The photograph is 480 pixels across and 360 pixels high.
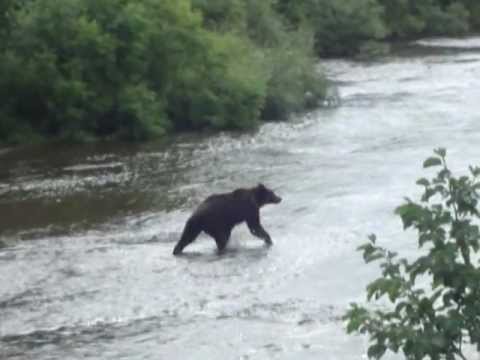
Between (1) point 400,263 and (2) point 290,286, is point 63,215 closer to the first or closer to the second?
(2) point 290,286

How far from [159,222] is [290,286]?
3.82m

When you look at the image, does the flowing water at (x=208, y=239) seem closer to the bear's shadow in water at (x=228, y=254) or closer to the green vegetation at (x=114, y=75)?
the bear's shadow in water at (x=228, y=254)

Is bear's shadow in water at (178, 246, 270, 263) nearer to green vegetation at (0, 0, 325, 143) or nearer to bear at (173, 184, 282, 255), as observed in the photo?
bear at (173, 184, 282, 255)

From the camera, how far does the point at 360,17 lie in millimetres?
41250

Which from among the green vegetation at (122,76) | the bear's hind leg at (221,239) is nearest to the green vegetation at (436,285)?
the bear's hind leg at (221,239)

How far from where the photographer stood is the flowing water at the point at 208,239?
1219 centimetres

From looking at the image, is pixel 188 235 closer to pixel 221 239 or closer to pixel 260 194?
pixel 221 239

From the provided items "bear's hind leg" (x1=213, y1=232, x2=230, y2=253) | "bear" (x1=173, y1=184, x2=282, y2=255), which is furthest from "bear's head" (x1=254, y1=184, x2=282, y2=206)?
"bear's hind leg" (x1=213, y1=232, x2=230, y2=253)

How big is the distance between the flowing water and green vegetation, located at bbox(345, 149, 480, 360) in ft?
16.3

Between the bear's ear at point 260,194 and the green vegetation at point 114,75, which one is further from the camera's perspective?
the green vegetation at point 114,75

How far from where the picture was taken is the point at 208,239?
16.2 metres

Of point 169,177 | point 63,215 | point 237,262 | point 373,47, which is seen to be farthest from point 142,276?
point 373,47

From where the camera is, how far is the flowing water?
12188mm

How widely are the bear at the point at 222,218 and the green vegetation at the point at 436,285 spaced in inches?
339
